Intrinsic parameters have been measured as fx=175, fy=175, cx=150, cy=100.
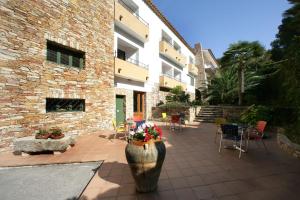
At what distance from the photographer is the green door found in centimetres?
1219

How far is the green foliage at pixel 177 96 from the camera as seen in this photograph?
17.4 metres

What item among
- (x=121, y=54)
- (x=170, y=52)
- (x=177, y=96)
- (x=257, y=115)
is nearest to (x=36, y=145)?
(x=121, y=54)

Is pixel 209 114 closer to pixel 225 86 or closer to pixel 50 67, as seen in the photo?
pixel 225 86

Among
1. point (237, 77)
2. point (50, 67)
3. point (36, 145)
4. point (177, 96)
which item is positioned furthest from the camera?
point (237, 77)

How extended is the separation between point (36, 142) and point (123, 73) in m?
6.85

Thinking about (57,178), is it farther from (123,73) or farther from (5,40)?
(123,73)

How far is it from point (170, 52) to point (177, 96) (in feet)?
16.5

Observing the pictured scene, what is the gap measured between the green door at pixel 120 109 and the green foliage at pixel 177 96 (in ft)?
21.5

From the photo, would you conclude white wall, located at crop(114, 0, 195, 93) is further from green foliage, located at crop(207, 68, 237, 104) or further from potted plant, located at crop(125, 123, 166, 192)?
potted plant, located at crop(125, 123, 166, 192)

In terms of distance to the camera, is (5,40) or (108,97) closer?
(5,40)

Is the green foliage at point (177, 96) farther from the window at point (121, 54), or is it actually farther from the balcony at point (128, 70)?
the window at point (121, 54)

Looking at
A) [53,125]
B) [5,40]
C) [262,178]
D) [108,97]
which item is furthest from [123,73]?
[262,178]

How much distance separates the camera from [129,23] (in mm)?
12328

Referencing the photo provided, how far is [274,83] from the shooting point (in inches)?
667
